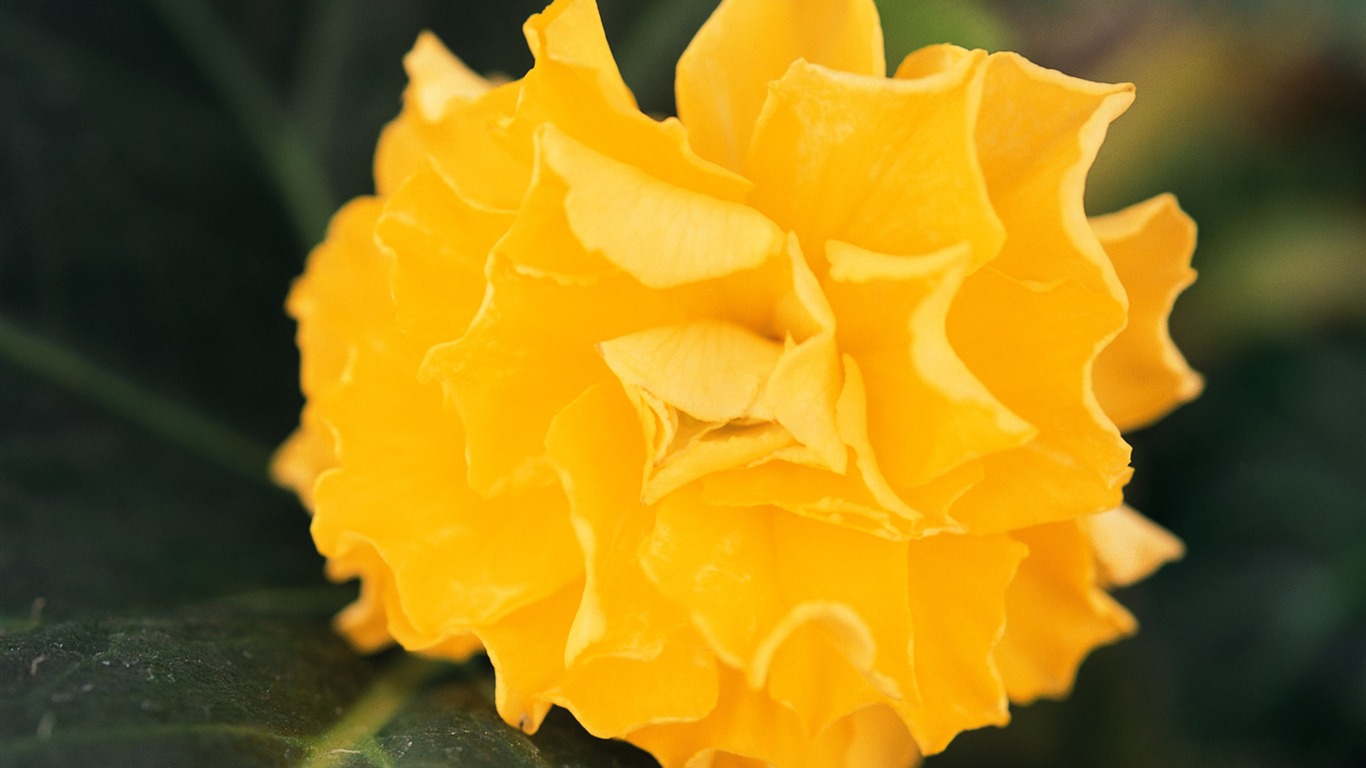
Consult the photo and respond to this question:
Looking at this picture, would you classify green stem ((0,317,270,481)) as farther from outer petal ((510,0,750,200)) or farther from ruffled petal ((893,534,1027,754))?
Result: ruffled petal ((893,534,1027,754))

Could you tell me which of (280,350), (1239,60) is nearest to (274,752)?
(280,350)

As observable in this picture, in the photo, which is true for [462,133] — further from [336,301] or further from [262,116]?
[262,116]

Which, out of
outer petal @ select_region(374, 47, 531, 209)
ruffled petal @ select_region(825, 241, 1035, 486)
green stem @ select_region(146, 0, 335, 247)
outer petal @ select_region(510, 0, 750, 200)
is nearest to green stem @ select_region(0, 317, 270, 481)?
green stem @ select_region(146, 0, 335, 247)

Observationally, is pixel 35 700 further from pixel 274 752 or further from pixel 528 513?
pixel 528 513

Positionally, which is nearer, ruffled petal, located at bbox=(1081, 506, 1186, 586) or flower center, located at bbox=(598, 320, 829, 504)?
flower center, located at bbox=(598, 320, 829, 504)

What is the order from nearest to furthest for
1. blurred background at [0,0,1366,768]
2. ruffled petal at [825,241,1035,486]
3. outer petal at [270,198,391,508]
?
ruffled petal at [825,241,1035,486] → outer petal at [270,198,391,508] → blurred background at [0,0,1366,768]

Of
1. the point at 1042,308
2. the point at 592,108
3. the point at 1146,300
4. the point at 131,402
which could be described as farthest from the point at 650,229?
the point at 131,402

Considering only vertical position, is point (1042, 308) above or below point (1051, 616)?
above
